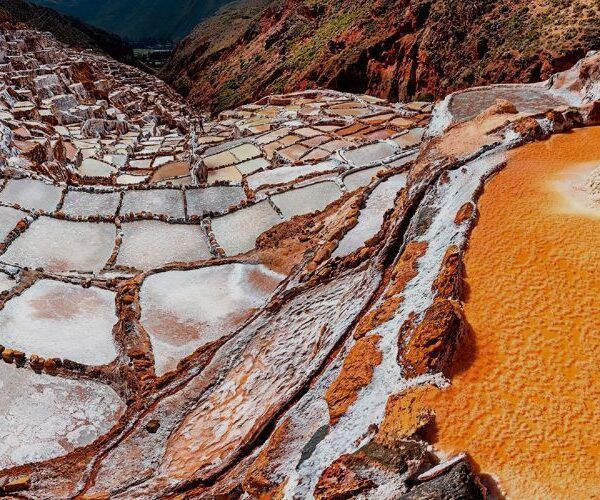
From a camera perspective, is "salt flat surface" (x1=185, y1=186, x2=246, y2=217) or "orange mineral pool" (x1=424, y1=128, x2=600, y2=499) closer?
"orange mineral pool" (x1=424, y1=128, x2=600, y2=499)

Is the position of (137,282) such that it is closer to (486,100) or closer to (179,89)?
(486,100)

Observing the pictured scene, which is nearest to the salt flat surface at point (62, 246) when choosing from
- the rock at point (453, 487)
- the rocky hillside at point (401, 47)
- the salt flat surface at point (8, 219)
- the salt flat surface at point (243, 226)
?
the salt flat surface at point (8, 219)

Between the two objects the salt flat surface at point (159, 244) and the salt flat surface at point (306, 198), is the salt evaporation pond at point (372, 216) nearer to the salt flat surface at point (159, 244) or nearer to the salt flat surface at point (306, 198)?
the salt flat surface at point (306, 198)

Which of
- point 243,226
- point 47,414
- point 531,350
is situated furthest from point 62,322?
point 531,350

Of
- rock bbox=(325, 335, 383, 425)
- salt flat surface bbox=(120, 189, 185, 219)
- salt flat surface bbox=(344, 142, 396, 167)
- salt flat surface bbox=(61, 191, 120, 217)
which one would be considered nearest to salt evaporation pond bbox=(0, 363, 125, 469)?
rock bbox=(325, 335, 383, 425)

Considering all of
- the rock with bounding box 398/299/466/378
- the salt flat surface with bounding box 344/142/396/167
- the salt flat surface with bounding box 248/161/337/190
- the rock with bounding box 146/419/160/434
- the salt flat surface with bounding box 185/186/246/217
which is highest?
the salt flat surface with bounding box 344/142/396/167

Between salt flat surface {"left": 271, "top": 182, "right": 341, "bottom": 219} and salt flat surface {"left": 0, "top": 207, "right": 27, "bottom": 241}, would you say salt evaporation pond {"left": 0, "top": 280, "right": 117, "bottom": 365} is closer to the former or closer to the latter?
salt flat surface {"left": 0, "top": 207, "right": 27, "bottom": 241}
